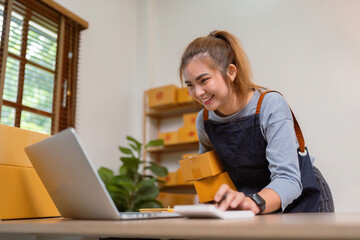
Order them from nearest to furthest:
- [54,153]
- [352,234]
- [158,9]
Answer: [352,234] < [54,153] < [158,9]

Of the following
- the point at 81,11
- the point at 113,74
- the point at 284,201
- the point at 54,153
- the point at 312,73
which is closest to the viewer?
the point at 54,153

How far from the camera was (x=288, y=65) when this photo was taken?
3301mm

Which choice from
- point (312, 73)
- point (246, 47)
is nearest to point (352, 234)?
point (312, 73)

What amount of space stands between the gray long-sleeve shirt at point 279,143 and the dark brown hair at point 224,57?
60 millimetres

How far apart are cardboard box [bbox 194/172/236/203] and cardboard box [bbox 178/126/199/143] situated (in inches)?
77.8

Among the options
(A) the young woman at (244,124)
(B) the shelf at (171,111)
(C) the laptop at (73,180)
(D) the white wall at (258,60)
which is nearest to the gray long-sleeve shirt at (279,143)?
(A) the young woman at (244,124)

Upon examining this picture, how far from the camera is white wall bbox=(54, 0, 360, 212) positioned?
9.71 feet

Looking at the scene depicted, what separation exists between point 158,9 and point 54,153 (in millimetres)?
3847

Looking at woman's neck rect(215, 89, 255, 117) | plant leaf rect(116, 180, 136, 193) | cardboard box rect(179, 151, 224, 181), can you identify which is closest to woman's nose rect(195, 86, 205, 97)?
woman's neck rect(215, 89, 255, 117)

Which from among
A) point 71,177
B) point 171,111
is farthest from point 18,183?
point 171,111

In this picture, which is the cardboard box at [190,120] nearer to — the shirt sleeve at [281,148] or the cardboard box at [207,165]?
the cardboard box at [207,165]

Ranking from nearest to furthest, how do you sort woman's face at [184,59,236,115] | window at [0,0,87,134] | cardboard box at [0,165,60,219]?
1. cardboard box at [0,165,60,219]
2. woman's face at [184,59,236,115]
3. window at [0,0,87,134]

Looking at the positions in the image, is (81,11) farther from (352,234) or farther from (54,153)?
(352,234)

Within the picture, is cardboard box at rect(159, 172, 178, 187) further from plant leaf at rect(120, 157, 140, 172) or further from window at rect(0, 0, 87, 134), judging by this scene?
window at rect(0, 0, 87, 134)
